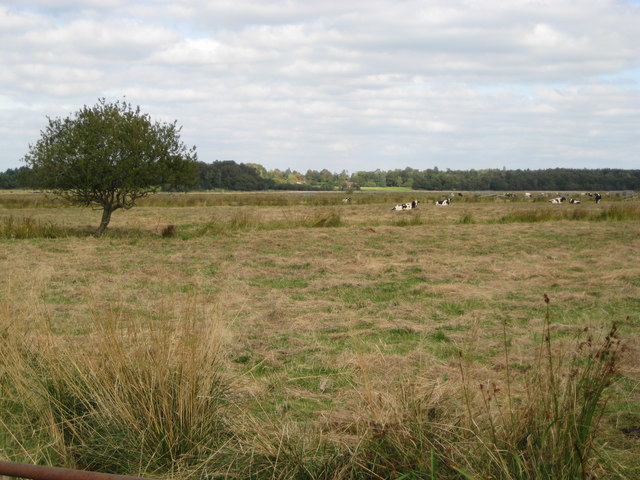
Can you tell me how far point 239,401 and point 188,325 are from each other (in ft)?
2.55

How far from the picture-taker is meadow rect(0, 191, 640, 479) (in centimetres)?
328

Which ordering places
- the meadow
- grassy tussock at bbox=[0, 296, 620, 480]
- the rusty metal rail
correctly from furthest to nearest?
the meadow → grassy tussock at bbox=[0, 296, 620, 480] → the rusty metal rail

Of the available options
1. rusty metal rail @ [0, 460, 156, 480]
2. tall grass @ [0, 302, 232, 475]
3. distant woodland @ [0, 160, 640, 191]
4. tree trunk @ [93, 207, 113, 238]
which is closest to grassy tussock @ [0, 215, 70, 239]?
tree trunk @ [93, 207, 113, 238]

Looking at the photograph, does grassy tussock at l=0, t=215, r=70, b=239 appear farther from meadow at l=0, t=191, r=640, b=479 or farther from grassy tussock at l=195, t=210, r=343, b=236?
meadow at l=0, t=191, r=640, b=479

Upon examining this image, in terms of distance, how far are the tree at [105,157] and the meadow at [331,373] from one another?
5934mm

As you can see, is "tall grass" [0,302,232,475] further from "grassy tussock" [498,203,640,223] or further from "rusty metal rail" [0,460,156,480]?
"grassy tussock" [498,203,640,223]

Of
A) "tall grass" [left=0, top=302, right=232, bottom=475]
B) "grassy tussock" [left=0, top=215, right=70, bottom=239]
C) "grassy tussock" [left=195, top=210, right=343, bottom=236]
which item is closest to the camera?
"tall grass" [left=0, top=302, right=232, bottom=475]

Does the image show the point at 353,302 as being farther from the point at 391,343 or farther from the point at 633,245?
the point at 633,245

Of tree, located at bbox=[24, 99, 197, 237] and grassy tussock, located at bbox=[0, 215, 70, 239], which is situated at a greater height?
tree, located at bbox=[24, 99, 197, 237]

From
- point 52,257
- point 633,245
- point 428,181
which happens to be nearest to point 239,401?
point 52,257

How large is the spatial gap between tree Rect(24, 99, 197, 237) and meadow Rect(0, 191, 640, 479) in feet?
19.5

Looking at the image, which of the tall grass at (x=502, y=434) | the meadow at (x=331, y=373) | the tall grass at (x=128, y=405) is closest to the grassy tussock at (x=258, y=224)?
the meadow at (x=331, y=373)

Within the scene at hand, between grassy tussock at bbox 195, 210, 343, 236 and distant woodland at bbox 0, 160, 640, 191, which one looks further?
distant woodland at bbox 0, 160, 640, 191

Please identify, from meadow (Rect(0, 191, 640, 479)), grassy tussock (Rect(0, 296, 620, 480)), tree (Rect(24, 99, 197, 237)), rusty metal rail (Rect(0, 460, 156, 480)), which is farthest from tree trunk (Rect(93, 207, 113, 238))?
rusty metal rail (Rect(0, 460, 156, 480))
